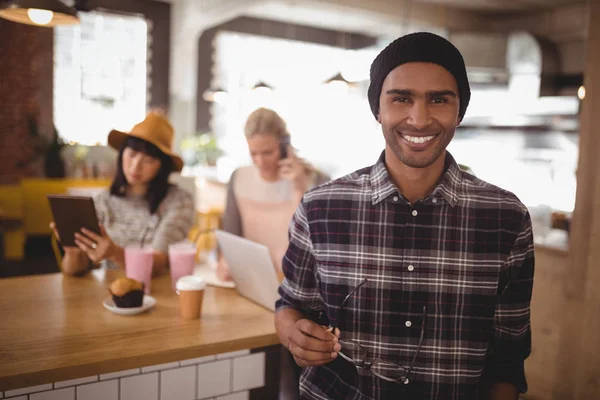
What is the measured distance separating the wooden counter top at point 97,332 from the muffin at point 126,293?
0.04 metres

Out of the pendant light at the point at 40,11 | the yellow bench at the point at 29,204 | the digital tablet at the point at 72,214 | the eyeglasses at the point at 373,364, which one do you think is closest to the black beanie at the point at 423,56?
the eyeglasses at the point at 373,364

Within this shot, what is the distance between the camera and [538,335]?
3.23m

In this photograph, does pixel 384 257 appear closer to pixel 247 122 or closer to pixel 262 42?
pixel 247 122

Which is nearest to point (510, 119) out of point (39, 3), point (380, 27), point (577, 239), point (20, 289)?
point (380, 27)

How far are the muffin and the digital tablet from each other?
353mm

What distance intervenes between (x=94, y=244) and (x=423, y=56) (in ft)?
4.38

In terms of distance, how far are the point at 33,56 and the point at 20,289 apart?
637 cm

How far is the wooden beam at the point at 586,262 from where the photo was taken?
2.87 m

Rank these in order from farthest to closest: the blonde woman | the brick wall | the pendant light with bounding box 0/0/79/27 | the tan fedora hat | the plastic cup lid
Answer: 1. the brick wall
2. the blonde woman
3. the pendant light with bounding box 0/0/79/27
4. the tan fedora hat
5. the plastic cup lid

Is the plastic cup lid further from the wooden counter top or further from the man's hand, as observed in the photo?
the man's hand

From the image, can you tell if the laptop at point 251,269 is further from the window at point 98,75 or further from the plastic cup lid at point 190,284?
the window at point 98,75

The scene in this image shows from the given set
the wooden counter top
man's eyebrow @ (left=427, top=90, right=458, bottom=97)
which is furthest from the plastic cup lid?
man's eyebrow @ (left=427, top=90, right=458, bottom=97)

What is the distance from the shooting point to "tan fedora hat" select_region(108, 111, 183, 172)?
88.6 inches

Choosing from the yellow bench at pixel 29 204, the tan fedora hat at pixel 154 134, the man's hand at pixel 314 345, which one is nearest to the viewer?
the man's hand at pixel 314 345
